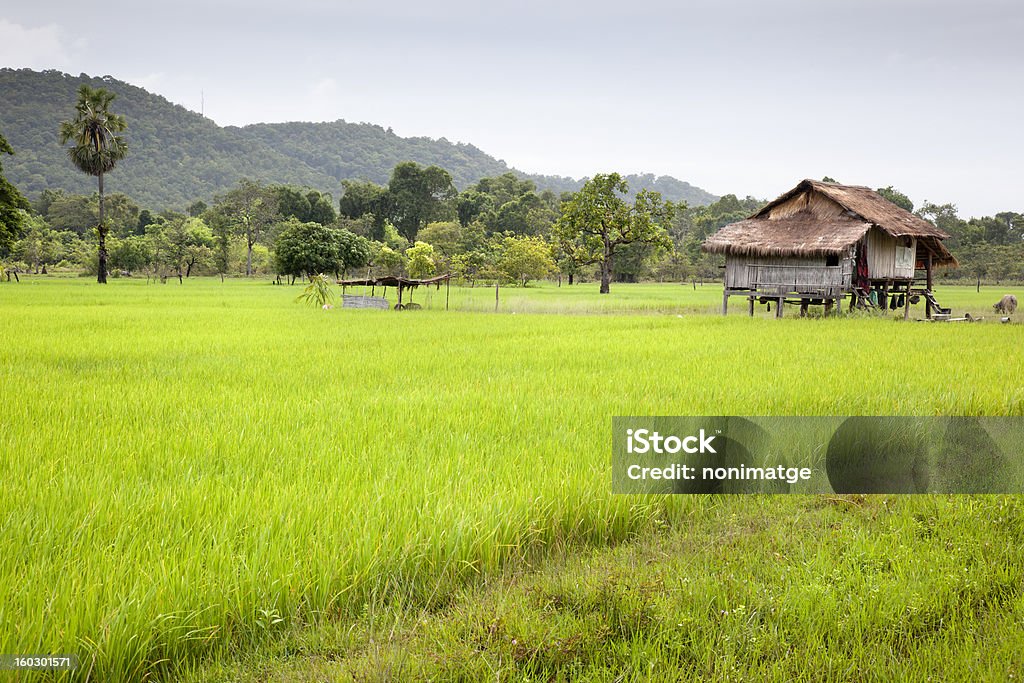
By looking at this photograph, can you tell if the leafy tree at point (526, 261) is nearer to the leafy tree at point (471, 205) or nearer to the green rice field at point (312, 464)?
the leafy tree at point (471, 205)

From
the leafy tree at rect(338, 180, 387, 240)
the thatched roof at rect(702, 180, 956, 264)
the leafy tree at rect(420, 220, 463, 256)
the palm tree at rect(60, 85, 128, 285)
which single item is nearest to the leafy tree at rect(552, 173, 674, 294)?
the thatched roof at rect(702, 180, 956, 264)

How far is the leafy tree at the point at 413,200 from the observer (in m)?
73.2

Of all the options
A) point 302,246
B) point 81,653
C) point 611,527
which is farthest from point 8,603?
point 302,246

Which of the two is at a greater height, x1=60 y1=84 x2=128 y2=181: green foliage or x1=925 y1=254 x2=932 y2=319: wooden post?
x1=60 y1=84 x2=128 y2=181: green foliage

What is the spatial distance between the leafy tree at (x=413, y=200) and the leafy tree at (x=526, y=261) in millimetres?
28480

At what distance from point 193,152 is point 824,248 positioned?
139 metres

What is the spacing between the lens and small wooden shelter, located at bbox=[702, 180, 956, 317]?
22203 millimetres

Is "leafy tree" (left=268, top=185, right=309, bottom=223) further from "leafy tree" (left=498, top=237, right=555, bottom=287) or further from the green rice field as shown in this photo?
the green rice field

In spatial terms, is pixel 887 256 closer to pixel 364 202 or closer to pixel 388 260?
pixel 388 260

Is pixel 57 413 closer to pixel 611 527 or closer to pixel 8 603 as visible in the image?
pixel 8 603

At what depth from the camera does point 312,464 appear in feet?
12.9

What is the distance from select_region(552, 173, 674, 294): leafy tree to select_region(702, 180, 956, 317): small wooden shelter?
12.7 metres

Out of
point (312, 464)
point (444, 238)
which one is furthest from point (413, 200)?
point (312, 464)

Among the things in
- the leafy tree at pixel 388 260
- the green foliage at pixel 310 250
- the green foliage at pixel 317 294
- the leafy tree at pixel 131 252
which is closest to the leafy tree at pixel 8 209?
the green foliage at pixel 317 294
